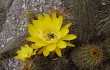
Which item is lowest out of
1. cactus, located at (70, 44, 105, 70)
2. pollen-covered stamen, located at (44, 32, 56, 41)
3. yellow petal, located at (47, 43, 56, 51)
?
cactus, located at (70, 44, 105, 70)

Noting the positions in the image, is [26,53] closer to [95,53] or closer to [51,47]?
[51,47]

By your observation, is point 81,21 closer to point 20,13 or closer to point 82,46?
point 82,46

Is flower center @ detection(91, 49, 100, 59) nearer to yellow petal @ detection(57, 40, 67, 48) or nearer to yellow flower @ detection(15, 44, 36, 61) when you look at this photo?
yellow petal @ detection(57, 40, 67, 48)

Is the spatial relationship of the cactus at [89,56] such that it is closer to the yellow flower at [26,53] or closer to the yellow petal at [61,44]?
the yellow petal at [61,44]

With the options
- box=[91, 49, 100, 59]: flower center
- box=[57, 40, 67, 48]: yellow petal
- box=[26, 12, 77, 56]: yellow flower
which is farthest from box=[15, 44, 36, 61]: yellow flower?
box=[91, 49, 100, 59]: flower center

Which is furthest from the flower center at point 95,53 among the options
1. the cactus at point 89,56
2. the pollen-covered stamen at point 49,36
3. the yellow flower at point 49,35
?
the pollen-covered stamen at point 49,36

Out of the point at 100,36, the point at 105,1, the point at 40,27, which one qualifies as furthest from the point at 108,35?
the point at 105,1
